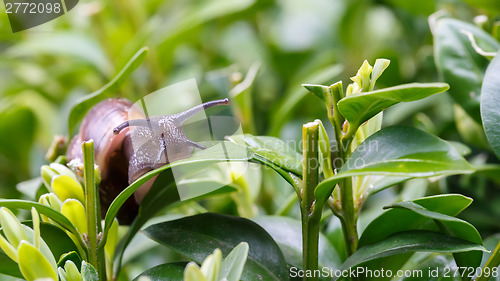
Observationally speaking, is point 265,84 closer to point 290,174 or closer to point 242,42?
point 242,42

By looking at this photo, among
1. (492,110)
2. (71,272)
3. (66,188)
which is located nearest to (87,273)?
(71,272)

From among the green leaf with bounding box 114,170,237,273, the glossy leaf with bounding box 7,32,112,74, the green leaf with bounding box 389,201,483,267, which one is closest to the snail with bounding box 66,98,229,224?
the green leaf with bounding box 114,170,237,273

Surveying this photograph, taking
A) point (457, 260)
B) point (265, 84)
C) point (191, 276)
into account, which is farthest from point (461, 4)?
point (191, 276)

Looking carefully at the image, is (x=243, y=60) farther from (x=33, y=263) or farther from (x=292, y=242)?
(x=33, y=263)

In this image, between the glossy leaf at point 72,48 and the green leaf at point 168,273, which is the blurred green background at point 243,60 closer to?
the glossy leaf at point 72,48

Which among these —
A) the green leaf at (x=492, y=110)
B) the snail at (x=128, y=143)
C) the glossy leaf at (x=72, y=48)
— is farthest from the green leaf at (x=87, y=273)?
the glossy leaf at (x=72, y=48)
